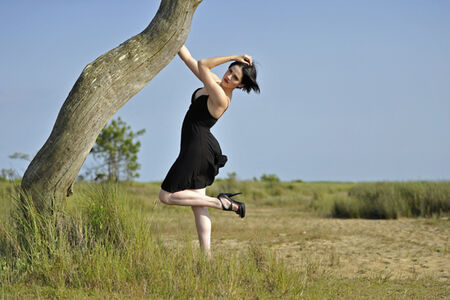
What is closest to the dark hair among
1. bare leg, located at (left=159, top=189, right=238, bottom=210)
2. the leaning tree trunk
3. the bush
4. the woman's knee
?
the leaning tree trunk

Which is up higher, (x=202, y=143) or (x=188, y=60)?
(x=188, y=60)

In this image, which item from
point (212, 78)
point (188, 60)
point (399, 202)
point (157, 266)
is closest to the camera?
point (157, 266)

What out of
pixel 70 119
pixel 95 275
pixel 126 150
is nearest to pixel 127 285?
pixel 95 275

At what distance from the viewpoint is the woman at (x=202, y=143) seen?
5.45 m

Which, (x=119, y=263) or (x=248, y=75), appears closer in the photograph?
(x=119, y=263)

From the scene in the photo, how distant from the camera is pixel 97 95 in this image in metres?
5.51

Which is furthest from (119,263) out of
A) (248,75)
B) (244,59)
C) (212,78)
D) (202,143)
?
(244,59)

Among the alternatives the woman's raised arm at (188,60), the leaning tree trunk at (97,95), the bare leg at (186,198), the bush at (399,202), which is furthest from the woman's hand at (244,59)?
the bush at (399,202)

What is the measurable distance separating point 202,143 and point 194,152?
14 cm

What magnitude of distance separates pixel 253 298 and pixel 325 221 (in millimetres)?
8766

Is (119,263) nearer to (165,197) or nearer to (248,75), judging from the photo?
(165,197)

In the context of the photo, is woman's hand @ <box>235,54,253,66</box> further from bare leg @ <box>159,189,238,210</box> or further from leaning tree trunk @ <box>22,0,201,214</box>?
bare leg @ <box>159,189,238,210</box>

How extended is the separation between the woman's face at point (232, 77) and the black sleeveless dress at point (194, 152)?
0.28 meters

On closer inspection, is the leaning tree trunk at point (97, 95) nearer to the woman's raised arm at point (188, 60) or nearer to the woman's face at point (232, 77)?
the woman's raised arm at point (188, 60)
